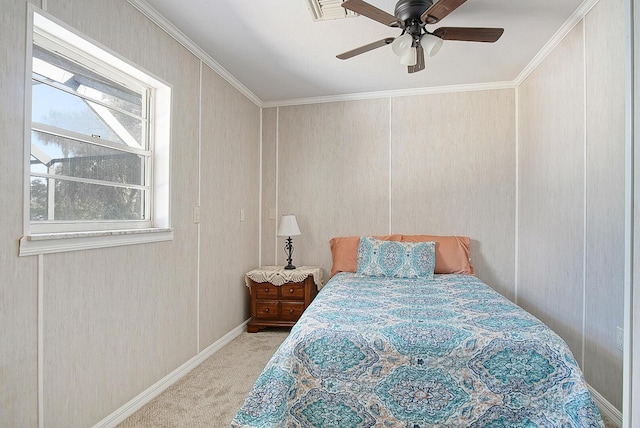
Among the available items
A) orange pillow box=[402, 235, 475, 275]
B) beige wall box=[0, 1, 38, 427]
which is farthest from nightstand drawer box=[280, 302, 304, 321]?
beige wall box=[0, 1, 38, 427]

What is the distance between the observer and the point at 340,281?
278 cm

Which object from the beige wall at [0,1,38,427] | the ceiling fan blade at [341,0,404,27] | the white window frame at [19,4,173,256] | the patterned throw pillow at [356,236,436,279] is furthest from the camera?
the patterned throw pillow at [356,236,436,279]

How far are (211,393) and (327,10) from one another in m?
2.59

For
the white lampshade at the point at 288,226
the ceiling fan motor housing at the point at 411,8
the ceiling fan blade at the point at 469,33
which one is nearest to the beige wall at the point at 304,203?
the white lampshade at the point at 288,226

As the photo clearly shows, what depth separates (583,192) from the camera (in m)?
2.10

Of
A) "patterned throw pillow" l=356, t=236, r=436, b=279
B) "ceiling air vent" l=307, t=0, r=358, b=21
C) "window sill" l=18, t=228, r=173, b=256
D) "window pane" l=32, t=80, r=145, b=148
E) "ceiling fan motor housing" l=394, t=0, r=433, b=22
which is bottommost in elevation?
"patterned throw pillow" l=356, t=236, r=436, b=279

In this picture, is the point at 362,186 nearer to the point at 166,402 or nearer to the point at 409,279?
the point at 409,279

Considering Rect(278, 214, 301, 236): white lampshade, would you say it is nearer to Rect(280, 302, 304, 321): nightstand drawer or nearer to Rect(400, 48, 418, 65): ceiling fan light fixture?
Rect(280, 302, 304, 321): nightstand drawer

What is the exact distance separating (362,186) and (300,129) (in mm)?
972

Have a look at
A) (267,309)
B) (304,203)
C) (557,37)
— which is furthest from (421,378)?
(557,37)

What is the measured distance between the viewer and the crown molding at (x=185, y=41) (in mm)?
1993

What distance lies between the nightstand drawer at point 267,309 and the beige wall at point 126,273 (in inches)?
8.6

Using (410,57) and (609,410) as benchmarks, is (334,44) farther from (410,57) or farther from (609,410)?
(609,410)

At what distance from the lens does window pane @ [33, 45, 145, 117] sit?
156 cm
